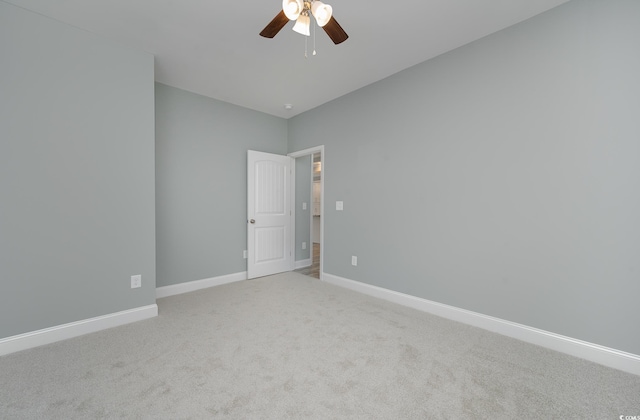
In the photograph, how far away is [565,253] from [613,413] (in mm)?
1055

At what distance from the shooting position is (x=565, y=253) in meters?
2.10

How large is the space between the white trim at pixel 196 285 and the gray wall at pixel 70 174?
0.66m

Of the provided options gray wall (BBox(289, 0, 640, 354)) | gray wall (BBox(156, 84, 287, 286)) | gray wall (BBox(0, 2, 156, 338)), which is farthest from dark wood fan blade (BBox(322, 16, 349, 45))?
gray wall (BBox(156, 84, 287, 286))

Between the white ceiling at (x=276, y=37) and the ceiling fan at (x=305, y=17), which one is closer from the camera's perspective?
the ceiling fan at (x=305, y=17)

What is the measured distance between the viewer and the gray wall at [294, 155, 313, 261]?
16.1ft

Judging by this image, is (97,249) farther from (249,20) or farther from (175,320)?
(249,20)

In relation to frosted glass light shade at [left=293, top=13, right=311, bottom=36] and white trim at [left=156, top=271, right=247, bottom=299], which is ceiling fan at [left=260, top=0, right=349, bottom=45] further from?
white trim at [left=156, top=271, right=247, bottom=299]

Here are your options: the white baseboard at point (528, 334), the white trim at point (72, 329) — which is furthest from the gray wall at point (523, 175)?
the white trim at point (72, 329)

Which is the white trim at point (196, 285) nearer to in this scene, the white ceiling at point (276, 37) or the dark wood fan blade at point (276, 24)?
the white ceiling at point (276, 37)

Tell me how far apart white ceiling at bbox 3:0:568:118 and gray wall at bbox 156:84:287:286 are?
0.50 meters

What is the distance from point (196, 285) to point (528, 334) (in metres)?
3.80

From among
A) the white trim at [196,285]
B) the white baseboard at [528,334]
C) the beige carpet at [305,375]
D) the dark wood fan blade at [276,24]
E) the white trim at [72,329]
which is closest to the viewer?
the beige carpet at [305,375]

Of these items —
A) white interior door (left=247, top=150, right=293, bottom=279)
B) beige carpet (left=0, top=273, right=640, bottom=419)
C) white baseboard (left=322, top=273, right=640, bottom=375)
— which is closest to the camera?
beige carpet (left=0, top=273, right=640, bottom=419)

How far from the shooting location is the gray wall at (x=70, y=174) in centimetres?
213
